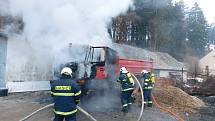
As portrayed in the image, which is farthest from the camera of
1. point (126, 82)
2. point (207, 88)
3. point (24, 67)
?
point (207, 88)

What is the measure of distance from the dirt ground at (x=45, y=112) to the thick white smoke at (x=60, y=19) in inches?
110

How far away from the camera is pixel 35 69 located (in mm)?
20000

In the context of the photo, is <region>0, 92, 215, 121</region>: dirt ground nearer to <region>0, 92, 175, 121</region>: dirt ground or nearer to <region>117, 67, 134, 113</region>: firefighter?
<region>0, 92, 175, 121</region>: dirt ground

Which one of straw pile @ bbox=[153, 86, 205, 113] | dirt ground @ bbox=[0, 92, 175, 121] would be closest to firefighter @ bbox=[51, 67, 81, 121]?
dirt ground @ bbox=[0, 92, 175, 121]

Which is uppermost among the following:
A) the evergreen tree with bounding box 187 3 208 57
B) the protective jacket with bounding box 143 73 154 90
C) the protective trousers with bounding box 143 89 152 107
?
the evergreen tree with bounding box 187 3 208 57

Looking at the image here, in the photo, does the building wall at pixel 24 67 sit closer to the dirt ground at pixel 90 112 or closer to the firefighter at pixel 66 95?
the dirt ground at pixel 90 112

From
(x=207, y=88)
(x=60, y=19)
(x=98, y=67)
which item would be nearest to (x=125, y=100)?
(x=98, y=67)

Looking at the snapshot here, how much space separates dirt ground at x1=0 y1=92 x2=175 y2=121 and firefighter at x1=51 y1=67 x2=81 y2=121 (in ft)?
11.4

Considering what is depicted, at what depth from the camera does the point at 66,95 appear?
8.25m

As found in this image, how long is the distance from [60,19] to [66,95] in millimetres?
8829

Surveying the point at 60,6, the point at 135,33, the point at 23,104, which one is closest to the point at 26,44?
the point at 60,6

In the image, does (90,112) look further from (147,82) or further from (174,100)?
(174,100)

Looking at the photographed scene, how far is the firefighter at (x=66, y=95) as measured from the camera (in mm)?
8242

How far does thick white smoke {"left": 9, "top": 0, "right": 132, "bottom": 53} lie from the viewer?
1616cm
